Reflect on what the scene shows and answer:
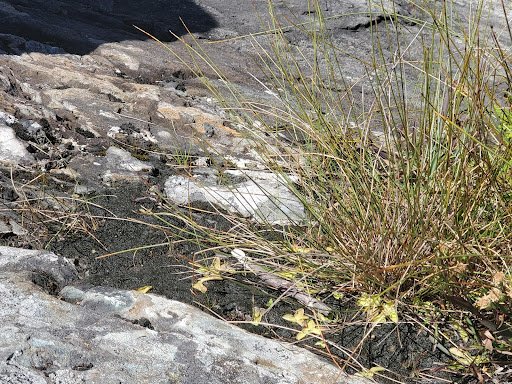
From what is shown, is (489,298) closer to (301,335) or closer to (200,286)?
(301,335)

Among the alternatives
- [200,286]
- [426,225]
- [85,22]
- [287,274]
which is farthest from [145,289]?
[85,22]

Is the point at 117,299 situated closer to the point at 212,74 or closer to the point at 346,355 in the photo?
the point at 346,355

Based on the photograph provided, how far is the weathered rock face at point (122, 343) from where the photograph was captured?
5.20 feet

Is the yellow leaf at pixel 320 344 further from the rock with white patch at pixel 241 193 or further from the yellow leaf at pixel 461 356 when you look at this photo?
the rock with white patch at pixel 241 193

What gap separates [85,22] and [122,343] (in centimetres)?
302

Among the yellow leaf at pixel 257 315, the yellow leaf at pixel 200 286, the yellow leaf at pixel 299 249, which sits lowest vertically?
the yellow leaf at pixel 257 315

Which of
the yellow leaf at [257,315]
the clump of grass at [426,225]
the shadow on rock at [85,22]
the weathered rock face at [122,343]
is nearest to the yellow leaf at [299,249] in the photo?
the clump of grass at [426,225]

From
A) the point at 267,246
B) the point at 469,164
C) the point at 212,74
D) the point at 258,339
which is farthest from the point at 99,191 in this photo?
the point at 212,74

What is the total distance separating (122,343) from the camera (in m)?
1.69

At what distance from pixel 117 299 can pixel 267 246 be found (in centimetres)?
48

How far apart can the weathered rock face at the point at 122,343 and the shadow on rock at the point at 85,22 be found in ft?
6.44

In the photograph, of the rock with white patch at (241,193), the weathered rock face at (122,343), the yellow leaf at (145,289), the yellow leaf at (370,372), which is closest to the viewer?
the weathered rock face at (122,343)

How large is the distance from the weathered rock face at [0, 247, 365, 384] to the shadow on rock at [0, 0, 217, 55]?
1.96 meters

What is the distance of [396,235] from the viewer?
1.93 m
